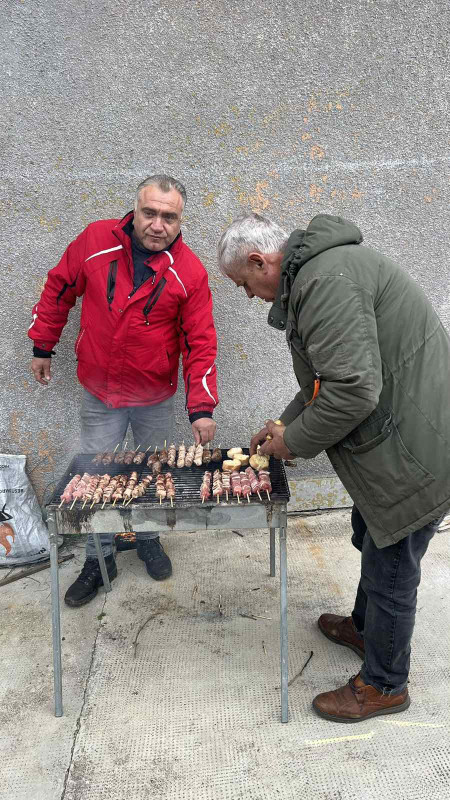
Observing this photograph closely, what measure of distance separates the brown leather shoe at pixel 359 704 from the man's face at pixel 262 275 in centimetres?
211

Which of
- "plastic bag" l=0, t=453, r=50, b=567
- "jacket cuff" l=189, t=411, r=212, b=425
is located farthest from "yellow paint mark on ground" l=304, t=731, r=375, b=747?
"plastic bag" l=0, t=453, r=50, b=567

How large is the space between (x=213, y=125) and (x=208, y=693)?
12.3ft

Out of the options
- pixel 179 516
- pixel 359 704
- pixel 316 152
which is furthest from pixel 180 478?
pixel 316 152

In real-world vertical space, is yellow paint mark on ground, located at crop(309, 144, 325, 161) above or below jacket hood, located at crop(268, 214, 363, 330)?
above

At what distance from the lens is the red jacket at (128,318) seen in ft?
12.3

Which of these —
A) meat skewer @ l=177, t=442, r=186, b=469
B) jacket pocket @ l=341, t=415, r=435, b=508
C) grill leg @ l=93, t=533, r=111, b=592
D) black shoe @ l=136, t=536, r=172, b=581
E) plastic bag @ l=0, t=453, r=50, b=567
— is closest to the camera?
jacket pocket @ l=341, t=415, r=435, b=508

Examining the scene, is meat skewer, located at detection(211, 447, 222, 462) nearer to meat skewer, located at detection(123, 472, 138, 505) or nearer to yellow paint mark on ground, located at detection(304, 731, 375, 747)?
meat skewer, located at detection(123, 472, 138, 505)

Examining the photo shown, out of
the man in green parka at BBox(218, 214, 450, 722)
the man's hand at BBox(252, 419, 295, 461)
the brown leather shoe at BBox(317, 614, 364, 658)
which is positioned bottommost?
the brown leather shoe at BBox(317, 614, 364, 658)

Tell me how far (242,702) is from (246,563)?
1.38m

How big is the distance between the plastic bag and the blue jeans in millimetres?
2664

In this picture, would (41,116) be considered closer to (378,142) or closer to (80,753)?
(378,142)

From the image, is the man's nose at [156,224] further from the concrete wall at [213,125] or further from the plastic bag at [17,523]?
the plastic bag at [17,523]

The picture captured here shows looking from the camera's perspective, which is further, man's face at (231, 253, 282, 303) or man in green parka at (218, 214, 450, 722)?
man's face at (231, 253, 282, 303)

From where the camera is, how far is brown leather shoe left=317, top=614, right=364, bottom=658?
3.59m
